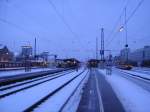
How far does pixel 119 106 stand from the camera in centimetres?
1540

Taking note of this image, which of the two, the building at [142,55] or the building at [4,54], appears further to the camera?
the building at [142,55]

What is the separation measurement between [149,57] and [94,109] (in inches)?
5129

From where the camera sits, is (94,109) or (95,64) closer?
(94,109)

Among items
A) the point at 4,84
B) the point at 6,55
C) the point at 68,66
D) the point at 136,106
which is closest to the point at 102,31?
the point at 68,66

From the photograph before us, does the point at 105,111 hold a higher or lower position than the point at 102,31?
lower

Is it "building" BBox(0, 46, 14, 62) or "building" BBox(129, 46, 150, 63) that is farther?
"building" BBox(129, 46, 150, 63)

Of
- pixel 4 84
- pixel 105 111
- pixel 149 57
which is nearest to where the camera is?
pixel 105 111

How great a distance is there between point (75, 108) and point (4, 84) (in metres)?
17.1

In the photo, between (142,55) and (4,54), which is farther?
(142,55)

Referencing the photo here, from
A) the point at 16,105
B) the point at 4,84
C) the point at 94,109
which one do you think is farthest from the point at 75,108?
the point at 4,84

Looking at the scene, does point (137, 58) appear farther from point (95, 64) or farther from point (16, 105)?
point (16, 105)

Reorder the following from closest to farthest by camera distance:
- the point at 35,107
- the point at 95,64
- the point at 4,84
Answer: the point at 35,107
the point at 4,84
the point at 95,64

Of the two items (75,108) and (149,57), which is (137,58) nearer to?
(149,57)

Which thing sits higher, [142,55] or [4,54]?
[142,55]
